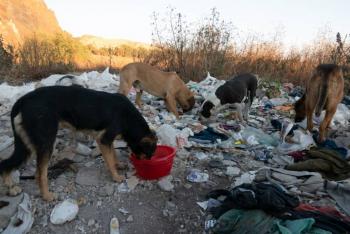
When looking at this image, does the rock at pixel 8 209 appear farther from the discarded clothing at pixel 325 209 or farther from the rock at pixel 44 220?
the discarded clothing at pixel 325 209

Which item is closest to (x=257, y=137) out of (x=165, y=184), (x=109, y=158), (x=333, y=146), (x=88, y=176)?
(x=333, y=146)

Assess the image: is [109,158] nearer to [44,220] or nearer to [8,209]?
[44,220]

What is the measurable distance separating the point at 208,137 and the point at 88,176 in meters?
2.36

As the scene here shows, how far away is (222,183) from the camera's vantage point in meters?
4.66

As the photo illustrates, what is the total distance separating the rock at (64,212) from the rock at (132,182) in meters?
0.70

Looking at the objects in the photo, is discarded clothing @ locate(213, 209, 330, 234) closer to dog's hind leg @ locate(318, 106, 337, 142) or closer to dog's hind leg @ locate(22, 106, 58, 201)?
dog's hind leg @ locate(22, 106, 58, 201)

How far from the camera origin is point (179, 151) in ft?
17.6

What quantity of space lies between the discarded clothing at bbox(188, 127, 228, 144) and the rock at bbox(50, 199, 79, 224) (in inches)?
101

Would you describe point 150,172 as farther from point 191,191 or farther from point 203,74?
point 203,74

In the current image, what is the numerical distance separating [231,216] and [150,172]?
1.21 metres

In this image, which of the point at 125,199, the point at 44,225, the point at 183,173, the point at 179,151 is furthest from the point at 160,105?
the point at 44,225

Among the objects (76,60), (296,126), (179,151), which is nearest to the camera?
(179,151)

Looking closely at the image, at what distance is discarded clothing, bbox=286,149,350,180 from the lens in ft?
15.2

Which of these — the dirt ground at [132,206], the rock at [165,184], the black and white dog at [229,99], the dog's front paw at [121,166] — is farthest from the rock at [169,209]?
the black and white dog at [229,99]
